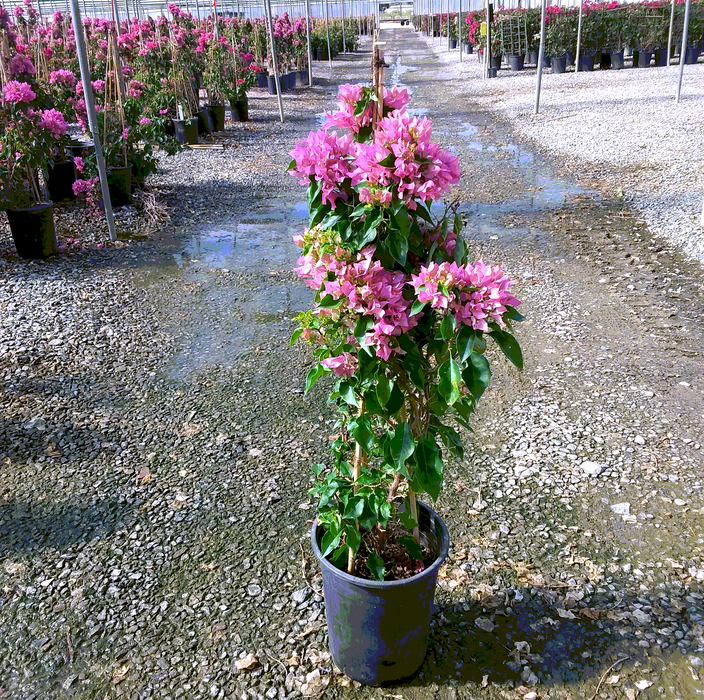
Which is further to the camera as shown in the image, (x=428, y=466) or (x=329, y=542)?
(x=329, y=542)

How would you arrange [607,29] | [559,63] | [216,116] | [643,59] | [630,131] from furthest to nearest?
[559,63]
[643,59]
[607,29]
[216,116]
[630,131]

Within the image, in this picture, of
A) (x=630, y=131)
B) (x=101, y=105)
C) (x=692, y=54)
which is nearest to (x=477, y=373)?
(x=101, y=105)

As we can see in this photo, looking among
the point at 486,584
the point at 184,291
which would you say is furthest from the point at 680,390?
the point at 184,291

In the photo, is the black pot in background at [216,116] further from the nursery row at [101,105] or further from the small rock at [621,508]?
the small rock at [621,508]

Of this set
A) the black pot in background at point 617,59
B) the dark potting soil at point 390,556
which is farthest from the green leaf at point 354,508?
the black pot in background at point 617,59

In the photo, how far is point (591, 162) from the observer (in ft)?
27.0

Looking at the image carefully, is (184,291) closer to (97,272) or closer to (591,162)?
(97,272)

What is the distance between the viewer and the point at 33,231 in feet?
17.6

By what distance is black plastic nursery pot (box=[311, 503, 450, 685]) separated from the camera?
1.76m

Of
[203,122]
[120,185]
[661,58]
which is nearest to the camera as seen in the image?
[120,185]

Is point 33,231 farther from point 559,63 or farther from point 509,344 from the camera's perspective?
point 559,63

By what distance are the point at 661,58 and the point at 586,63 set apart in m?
2.18

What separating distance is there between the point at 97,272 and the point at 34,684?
3.76 m

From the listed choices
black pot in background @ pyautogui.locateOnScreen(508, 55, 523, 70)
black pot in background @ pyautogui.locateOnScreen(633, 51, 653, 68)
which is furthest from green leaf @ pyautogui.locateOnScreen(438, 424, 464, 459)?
black pot in background @ pyautogui.locateOnScreen(508, 55, 523, 70)
